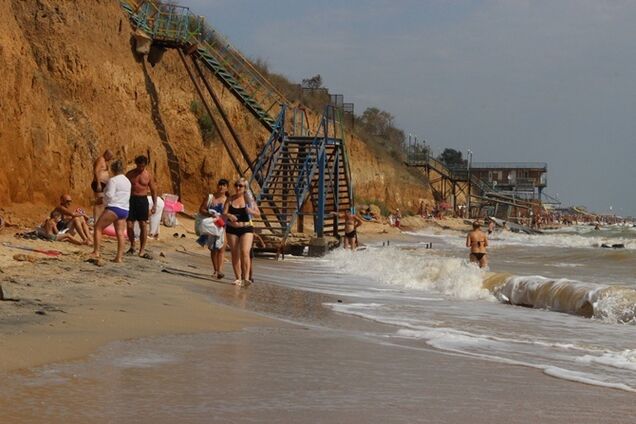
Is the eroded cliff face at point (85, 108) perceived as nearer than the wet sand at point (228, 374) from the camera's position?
No

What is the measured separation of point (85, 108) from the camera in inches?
1088

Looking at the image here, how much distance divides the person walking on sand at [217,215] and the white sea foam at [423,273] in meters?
3.82

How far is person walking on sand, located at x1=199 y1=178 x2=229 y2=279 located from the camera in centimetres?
1256

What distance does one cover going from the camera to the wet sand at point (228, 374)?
4.44 meters

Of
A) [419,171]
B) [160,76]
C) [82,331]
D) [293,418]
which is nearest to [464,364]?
[293,418]

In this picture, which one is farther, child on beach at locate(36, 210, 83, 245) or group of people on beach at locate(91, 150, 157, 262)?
child on beach at locate(36, 210, 83, 245)

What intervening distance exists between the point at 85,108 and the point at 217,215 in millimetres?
16519

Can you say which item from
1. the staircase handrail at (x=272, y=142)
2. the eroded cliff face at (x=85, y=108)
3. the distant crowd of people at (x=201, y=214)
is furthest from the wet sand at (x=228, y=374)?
the staircase handrail at (x=272, y=142)

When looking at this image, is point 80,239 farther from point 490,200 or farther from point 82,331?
point 490,200

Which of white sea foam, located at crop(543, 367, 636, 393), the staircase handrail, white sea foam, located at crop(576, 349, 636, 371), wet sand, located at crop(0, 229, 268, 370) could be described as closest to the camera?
wet sand, located at crop(0, 229, 268, 370)

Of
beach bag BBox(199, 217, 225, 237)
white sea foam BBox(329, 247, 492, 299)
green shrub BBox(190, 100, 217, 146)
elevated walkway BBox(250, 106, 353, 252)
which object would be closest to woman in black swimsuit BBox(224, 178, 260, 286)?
beach bag BBox(199, 217, 225, 237)

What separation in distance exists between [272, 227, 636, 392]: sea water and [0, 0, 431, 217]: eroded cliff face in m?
7.97

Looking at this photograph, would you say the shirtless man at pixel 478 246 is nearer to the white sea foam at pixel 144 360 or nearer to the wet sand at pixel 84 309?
the wet sand at pixel 84 309

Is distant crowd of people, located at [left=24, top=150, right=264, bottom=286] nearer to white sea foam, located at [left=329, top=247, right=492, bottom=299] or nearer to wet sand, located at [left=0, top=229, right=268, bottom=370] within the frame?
wet sand, located at [left=0, top=229, right=268, bottom=370]
